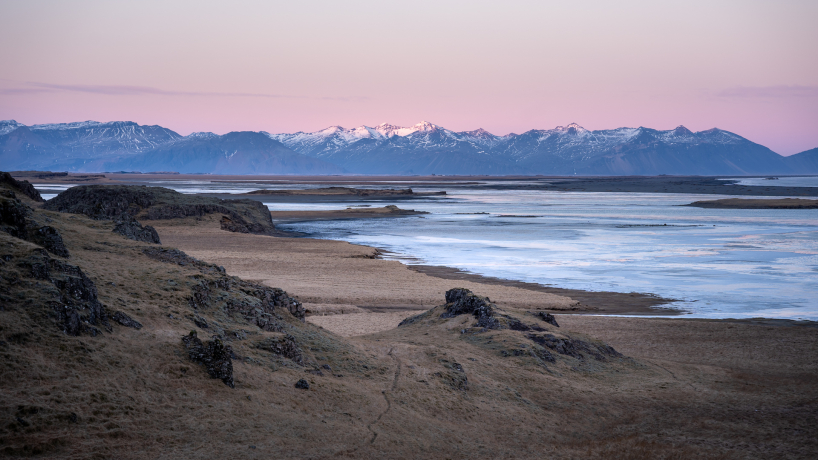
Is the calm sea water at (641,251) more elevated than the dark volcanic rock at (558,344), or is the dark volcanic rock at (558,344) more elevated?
the dark volcanic rock at (558,344)

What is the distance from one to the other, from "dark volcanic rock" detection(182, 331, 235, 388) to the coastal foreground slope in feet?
0.11

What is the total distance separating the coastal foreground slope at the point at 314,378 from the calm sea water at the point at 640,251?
860cm

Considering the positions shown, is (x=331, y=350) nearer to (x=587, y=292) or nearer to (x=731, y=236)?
(x=587, y=292)

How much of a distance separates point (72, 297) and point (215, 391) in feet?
7.75

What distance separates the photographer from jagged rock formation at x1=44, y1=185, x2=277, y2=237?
4681cm

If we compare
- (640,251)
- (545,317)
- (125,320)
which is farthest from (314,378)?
(640,251)

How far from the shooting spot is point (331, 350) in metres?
11.5

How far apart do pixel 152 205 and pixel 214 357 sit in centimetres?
4509

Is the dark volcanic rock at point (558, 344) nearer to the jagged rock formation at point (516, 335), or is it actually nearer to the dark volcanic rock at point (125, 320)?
the jagged rock formation at point (516, 335)

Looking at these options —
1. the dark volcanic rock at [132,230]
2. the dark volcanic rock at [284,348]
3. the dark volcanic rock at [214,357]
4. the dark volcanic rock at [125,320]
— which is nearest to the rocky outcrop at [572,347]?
the dark volcanic rock at [284,348]

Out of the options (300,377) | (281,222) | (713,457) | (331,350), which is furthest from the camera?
(281,222)

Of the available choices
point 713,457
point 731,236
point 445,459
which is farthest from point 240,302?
point 731,236

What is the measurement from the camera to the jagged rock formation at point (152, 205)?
4681 cm

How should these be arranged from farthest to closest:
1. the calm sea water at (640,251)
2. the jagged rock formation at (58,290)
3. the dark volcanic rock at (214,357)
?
1. the calm sea water at (640,251)
2. the dark volcanic rock at (214,357)
3. the jagged rock formation at (58,290)
